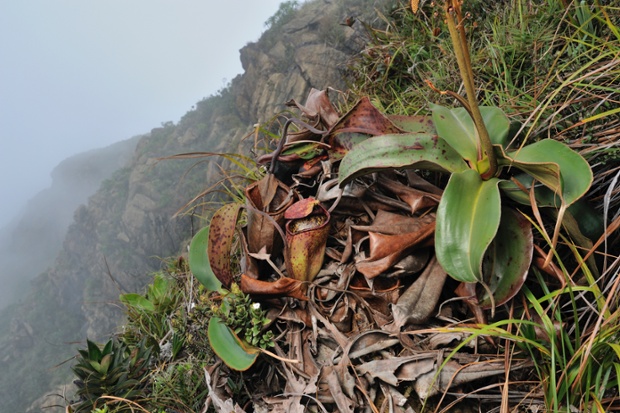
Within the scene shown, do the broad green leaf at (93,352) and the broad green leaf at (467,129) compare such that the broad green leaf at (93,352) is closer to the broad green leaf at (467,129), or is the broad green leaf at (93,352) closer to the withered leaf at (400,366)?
the withered leaf at (400,366)

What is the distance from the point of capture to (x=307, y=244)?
1.16m

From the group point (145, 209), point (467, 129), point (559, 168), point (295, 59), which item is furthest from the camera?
point (145, 209)

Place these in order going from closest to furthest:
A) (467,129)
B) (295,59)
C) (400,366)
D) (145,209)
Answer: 1. (400,366)
2. (467,129)
3. (295,59)
4. (145,209)

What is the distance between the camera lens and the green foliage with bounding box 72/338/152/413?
4.56ft

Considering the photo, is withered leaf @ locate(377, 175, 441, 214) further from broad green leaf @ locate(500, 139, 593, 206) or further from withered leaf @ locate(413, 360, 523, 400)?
withered leaf @ locate(413, 360, 523, 400)

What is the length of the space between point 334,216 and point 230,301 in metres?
0.43

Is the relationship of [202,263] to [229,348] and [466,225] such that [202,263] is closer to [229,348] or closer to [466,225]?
[229,348]

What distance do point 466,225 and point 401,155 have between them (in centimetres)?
27

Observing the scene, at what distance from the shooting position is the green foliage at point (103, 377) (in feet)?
4.56

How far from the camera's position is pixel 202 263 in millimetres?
1353

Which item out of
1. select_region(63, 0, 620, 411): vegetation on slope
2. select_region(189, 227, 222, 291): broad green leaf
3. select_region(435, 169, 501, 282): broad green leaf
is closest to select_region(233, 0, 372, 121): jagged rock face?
select_region(63, 0, 620, 411): vegetation on slope

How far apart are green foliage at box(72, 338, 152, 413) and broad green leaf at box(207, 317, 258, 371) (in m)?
0.53

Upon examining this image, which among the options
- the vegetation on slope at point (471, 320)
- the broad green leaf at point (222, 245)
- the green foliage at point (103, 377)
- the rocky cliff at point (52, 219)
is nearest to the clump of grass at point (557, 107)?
the vegetation on slope at point (471, 320)

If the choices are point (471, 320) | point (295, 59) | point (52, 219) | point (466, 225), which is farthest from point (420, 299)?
point (52, 219)
